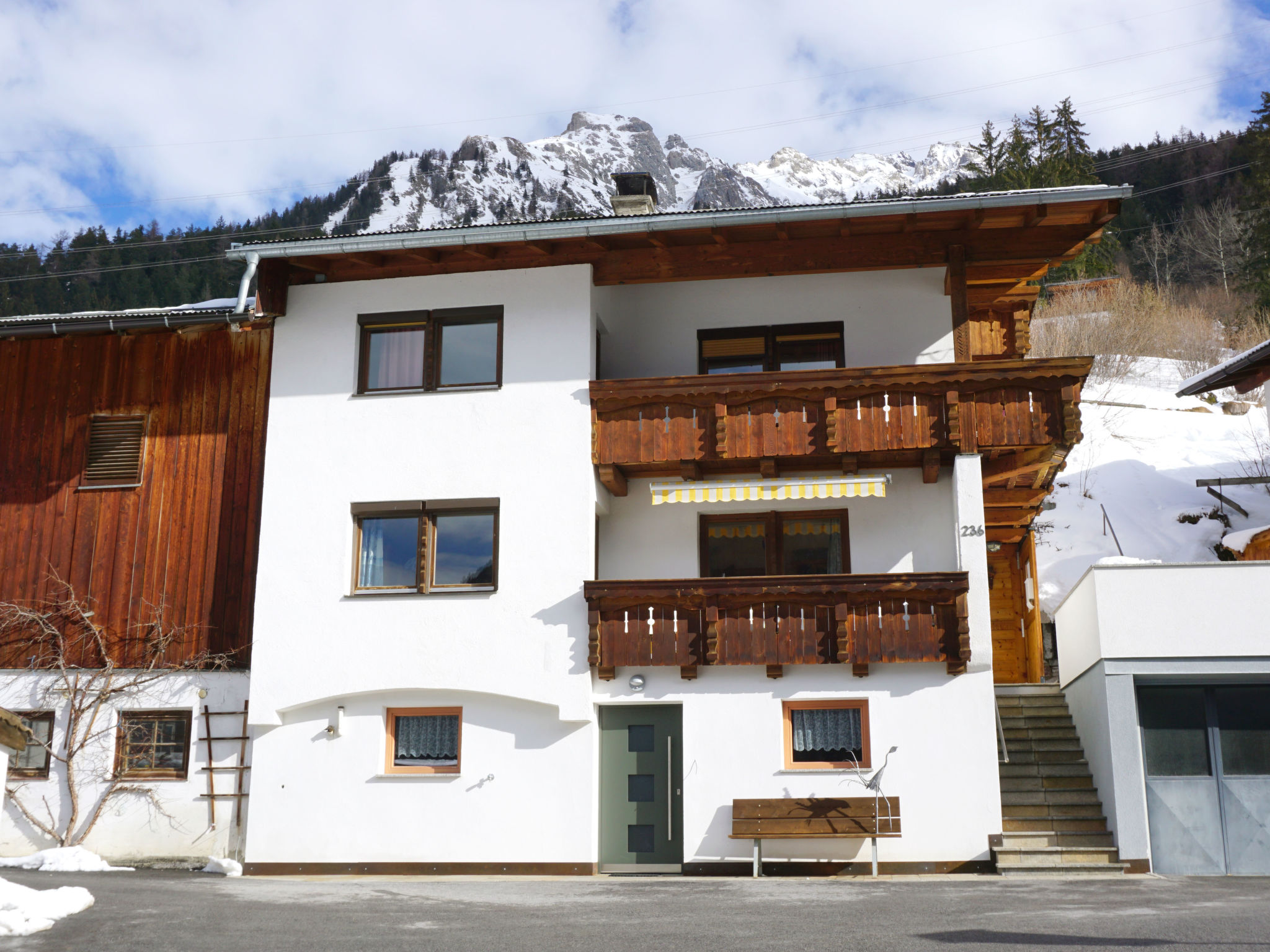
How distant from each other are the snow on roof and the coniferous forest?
2033 centimetres

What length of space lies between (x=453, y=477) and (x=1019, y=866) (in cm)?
818

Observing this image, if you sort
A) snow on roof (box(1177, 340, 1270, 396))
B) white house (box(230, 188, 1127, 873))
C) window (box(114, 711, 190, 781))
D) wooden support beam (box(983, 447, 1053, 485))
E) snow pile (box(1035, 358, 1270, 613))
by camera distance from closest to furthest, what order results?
white house (box(230, 188, 1127, 873)) → wooden support beam (box(983, 447, 1053, 485)) → window (box(114, 711, 190, 781)) → snow on roof (box(1177, 340, 1270, 396)) → snow pile (box(1035, 358, 1270, 613))

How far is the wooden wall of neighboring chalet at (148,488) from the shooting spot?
666 inches

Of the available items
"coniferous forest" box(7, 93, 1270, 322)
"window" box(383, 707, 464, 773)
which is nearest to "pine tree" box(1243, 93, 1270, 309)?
"coniferous forest" box(7, 93, 1270, 322)

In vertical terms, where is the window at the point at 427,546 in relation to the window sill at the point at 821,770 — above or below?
above

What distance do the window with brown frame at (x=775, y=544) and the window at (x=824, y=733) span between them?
185cm

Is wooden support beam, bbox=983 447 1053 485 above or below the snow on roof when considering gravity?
below

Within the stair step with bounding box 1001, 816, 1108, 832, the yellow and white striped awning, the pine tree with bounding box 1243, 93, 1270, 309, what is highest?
the pine tree with bounding box 1243, 93, 1270, 309

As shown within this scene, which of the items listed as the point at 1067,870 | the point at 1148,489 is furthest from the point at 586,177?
the point at 1067,870

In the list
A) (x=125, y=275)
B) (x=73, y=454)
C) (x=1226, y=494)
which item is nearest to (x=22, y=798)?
(x=73, y=454)

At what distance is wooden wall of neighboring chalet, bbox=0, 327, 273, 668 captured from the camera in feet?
55.5

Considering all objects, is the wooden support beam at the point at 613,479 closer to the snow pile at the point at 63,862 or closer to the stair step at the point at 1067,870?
the stair step at the point at 1067,870

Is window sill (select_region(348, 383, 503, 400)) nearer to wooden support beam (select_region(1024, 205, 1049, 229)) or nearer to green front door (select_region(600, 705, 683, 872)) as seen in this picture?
green front door (select_region(600, 705, 683, 872))

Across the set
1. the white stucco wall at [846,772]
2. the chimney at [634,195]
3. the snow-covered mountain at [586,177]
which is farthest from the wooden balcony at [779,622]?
the snow-covered mountain at [586,177]
